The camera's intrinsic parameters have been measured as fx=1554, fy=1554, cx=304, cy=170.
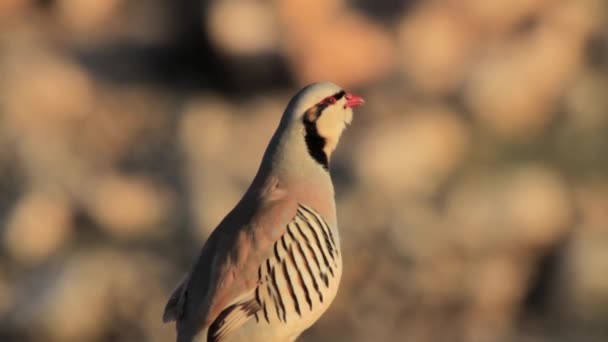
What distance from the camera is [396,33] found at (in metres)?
16.5

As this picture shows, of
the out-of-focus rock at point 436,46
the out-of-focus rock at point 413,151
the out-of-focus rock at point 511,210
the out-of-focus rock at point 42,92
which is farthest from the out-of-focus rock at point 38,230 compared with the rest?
the out-of-focus rock at point 436,46

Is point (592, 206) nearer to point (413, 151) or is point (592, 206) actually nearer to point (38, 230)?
point (413, 151)

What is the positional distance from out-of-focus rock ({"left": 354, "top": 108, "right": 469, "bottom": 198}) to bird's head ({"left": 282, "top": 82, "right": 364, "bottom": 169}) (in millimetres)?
9048

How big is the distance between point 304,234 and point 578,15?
1181 centimetres

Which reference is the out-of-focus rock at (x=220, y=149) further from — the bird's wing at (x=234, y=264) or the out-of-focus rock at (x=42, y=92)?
the bird's wing at (x=234, y=264)

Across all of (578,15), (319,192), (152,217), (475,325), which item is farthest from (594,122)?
(319,192)

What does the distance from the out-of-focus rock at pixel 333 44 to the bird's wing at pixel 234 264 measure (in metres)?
10.0

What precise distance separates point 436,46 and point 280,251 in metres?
11.3

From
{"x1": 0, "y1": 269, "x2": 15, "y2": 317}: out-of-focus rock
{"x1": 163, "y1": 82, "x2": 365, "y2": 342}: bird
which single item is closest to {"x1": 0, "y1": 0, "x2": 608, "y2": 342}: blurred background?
{"x1": 0, "y1": 269, "x2": 15, "y2": 317}: out-of-focus rock

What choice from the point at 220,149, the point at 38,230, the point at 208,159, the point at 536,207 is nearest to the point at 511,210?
the point at 536,207

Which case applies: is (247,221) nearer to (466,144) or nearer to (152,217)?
(152,217)

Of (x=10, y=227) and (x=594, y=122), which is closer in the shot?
(x=10, y=227)

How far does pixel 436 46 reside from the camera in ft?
54.6

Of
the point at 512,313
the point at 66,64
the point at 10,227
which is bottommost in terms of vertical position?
the point at 512,313
